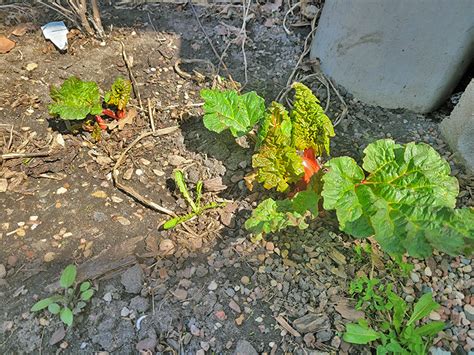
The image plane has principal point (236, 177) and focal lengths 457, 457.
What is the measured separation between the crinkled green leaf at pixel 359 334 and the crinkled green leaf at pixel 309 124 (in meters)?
0.65

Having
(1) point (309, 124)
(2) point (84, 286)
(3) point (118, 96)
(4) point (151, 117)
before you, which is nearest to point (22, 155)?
(3) point (118, 96)

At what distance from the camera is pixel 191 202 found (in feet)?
5.93

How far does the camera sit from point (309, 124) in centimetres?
177

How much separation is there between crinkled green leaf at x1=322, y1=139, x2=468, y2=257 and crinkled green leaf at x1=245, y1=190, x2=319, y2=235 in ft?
0.38

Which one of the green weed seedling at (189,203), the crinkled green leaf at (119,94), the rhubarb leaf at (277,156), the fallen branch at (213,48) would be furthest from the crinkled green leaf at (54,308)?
the fallen branch at (213,48)

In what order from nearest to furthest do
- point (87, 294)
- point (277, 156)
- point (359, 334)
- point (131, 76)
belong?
point (359, 334)
point (87, 294)
point (277, 156)
point (131, 76)

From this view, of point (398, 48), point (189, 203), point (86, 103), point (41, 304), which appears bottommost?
point (41, 304)

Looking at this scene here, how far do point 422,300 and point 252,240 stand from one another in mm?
618

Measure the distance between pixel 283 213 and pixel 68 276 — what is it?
2.56 ft

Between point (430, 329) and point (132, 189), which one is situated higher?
point (430, 329)

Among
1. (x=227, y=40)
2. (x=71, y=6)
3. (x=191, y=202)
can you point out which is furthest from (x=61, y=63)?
(x=191, y=202)

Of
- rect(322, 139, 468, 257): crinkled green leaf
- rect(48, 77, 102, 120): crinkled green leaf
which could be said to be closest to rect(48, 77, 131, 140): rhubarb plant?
rect(48, 77, 102, 120): crinkled green leaf

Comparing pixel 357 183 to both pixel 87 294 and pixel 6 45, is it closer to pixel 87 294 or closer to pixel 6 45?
pixel 87 294

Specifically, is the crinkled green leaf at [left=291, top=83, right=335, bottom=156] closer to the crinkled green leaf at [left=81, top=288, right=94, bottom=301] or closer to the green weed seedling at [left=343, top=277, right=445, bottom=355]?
the green weed seedling at [left=343, top=277, right=445, bottom=355]
